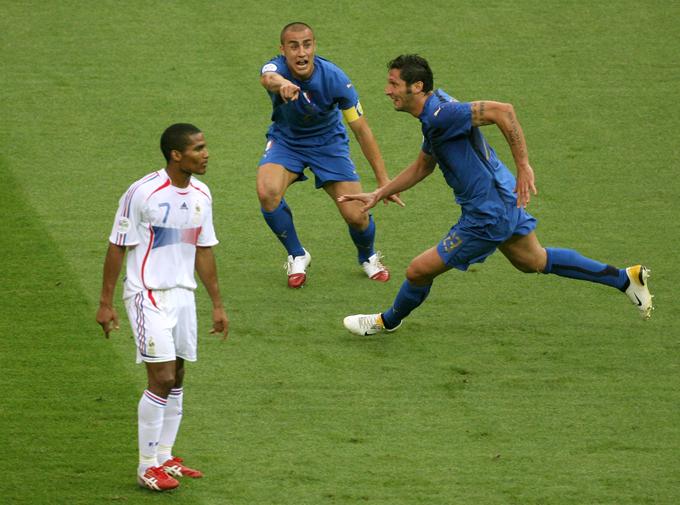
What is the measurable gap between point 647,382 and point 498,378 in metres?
0.94

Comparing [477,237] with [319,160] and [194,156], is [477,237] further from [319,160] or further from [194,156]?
[194,156]

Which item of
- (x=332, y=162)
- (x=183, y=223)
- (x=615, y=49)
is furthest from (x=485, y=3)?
(x=183, y=223)

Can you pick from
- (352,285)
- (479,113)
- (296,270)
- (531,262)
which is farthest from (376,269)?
(479,113)

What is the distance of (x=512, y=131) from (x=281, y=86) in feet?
5.72

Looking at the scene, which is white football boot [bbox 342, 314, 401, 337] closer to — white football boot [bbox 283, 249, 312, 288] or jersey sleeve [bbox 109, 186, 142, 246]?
white football boot [bbox 283, 249, 312, 288]

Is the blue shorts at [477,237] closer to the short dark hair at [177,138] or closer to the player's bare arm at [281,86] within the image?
the player's bare arm at [281,86]

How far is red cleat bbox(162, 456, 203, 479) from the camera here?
6410mm

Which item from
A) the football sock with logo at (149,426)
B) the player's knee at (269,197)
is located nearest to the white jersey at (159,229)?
the football sock with logo at (149,426)

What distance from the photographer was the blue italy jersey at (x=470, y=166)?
298 inches

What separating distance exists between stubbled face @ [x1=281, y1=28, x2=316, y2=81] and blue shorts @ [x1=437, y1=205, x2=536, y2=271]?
180 cm

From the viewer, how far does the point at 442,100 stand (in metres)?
7.59

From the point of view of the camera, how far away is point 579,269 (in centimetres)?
812

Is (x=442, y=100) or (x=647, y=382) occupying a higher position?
(x=442, y=100)

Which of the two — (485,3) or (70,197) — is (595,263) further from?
(485,3)
